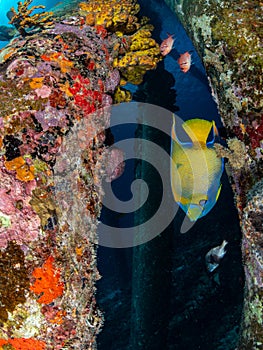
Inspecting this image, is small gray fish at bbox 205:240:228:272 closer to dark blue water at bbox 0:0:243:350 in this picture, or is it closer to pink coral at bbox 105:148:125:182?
dark blue water at bbox 0:0:243:350

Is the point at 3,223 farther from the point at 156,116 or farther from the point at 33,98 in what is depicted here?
the point at 156,116

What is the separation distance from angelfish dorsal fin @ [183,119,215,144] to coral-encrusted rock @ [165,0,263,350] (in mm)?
276

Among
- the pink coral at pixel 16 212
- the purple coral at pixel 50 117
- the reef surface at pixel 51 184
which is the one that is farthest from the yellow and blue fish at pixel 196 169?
the pink coral at pixel 16 212

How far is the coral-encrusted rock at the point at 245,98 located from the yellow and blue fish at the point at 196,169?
0.34m

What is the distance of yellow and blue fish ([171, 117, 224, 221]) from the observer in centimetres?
287

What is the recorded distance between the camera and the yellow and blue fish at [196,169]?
2.87m

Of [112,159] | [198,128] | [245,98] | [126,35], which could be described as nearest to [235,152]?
[245,98]

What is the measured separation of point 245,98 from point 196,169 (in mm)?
887

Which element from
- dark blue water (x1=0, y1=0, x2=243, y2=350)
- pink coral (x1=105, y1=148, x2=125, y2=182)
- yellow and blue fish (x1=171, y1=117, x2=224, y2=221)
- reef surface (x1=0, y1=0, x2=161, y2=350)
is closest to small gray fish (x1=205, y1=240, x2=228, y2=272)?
dark blue water (x1=0, y1=0, x2=243, y2=350)

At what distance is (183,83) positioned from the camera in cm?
1705

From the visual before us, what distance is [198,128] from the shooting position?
2889 mm

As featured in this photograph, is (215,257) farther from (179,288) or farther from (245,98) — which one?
(245,98)

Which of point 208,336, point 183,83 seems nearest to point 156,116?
point 208,336

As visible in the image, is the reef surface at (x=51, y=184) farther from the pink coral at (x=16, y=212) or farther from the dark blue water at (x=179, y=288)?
the dark blue water at (x=179, y=288)
